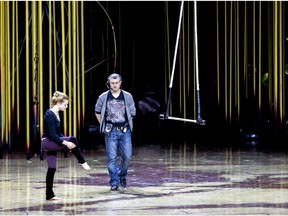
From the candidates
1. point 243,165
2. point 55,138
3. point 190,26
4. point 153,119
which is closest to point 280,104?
point 243,165

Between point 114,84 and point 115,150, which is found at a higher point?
point 114,84

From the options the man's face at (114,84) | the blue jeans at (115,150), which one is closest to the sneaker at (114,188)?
the blue jeans at (115,150)

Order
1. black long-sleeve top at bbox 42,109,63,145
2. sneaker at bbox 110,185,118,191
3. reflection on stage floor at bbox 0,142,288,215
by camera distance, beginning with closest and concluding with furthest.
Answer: reflection on stage floor at bbox 0,142,288,215 → black long-sleeve top at bbox 42,109,63,145 → sneaker at bbox 110,185,118,191

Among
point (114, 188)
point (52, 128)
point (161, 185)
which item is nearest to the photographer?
point (52, 128)

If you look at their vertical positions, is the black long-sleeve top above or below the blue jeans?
above

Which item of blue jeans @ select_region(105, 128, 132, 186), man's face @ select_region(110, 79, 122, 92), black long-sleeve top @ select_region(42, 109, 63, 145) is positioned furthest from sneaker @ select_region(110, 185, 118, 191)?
man's face @ select_region(110, 79, 122, 92)

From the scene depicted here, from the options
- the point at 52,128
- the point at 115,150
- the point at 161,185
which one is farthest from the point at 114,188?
the point at 52,128

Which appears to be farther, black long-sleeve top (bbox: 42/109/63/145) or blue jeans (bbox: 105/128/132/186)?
blue jeans (bbox: 105/128/132/186)

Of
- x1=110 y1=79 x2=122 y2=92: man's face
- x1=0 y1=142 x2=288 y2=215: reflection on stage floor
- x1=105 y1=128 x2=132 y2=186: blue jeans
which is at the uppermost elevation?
x1=110 y1=79 x2=122 y2=92: man's face

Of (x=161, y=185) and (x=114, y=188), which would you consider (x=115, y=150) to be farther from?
(x=161, y=185)

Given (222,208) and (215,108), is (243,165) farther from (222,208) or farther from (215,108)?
(215,108)

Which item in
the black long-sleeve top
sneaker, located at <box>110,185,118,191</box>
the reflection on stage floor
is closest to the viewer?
the reflection on stage floor

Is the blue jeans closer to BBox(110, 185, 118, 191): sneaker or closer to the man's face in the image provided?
BBox(110, 185, 118, 191): sneaker

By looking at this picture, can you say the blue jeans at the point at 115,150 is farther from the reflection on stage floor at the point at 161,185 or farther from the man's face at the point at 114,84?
the man's face at the point at 114,84
